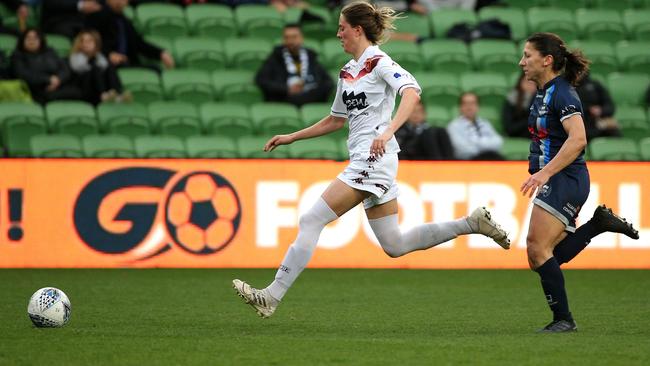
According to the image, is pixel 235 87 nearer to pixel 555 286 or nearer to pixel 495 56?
pixel 495 56

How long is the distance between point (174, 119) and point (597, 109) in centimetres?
543

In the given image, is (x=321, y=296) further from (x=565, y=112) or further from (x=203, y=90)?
(x=203, y=90)

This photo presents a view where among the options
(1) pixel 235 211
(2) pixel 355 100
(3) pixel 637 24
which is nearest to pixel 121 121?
(1) pixel 235 211

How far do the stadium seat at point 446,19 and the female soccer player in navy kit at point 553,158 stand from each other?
32.7 feet

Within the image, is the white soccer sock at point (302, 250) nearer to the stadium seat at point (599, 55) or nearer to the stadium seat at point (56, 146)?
the stadium seat at point (56, 146)

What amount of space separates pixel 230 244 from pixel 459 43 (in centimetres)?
564

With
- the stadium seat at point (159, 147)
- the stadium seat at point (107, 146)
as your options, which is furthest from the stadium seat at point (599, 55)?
the stadium seat at point (107, 146)

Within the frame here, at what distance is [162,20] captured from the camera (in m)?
16.2

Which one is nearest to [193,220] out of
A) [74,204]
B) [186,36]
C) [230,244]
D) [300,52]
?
[230,244]

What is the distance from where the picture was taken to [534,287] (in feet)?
36.5

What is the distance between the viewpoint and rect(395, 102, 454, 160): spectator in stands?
45.1 ft

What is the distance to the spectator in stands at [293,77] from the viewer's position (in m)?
14.9

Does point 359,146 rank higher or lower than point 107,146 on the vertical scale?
higher

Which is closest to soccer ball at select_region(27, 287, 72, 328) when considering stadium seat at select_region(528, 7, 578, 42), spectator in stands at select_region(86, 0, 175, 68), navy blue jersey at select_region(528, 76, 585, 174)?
navy blue jersey at select_region(528, 76, 585, 174)
